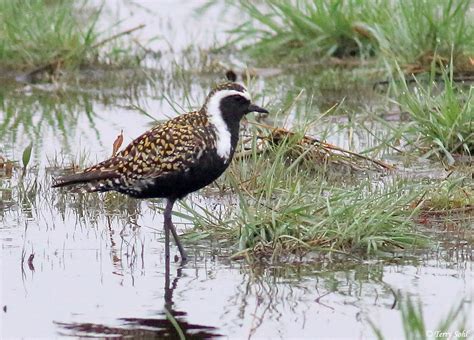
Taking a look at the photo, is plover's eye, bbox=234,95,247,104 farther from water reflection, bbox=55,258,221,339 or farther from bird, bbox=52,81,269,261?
water reflection, bbox=55,258,221,339

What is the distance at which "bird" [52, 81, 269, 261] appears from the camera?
7785 mm

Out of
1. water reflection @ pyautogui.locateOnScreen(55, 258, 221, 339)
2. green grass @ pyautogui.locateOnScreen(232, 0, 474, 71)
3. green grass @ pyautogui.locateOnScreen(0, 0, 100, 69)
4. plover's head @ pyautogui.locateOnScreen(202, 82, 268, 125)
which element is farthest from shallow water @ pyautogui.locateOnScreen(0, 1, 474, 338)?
green grass @ pyautogui.locateOnScreen(0, 0, 100, 69)

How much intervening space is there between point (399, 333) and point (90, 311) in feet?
5.62

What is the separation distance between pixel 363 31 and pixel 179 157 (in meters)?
6.36

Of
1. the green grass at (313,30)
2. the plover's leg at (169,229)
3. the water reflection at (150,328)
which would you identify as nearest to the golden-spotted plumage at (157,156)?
the plover's leg at (169,229)

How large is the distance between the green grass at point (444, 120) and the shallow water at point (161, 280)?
61 cm

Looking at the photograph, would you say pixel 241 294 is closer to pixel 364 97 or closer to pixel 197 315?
pixel 197 315

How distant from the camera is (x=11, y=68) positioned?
13859mm

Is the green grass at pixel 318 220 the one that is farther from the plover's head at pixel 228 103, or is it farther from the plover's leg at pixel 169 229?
the plover's head at pixel 228 103

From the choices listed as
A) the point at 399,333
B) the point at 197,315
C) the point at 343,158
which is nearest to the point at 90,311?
the point at 197,315

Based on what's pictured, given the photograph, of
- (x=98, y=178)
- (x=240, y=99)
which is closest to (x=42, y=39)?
(x=98, y=178)

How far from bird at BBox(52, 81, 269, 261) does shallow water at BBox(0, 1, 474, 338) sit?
403 mm

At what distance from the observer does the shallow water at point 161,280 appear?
6.66 m

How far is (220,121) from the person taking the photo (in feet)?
26.0
